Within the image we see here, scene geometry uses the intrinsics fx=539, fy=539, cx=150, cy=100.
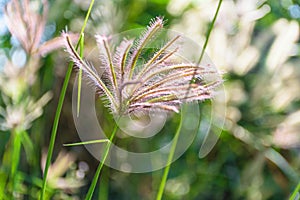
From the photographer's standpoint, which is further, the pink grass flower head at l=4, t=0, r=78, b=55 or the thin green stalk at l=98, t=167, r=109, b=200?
the thin green stalk at l=98, t=167, r=109, b=200

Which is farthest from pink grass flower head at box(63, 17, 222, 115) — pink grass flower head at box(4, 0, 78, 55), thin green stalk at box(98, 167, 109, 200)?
thin green stalk at box(98, 167, 109, 200)

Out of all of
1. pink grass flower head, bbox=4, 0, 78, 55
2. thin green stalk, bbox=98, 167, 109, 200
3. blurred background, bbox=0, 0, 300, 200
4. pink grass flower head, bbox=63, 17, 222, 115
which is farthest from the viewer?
blurred background, bbox=0, 0, 300, 200

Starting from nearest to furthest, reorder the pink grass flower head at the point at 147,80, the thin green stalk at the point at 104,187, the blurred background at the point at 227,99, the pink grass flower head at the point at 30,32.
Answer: the pink grass flower head at the point at 147,80 < the pink grass flower head at the point at 30,32 < the thin green stalk at the point at 104,187 < the blurred background at the point at 227,99

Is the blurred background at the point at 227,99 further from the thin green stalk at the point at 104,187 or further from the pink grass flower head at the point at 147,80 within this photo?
the pink grass flower head at the point at 147,80

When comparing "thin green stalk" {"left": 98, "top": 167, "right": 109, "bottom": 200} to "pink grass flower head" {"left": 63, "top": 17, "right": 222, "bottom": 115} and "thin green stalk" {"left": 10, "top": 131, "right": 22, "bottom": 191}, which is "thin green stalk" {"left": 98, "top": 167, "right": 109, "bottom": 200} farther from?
"pink grass flower head" {"left": 63, "top": 17, "right": 222, "bottom": 115}

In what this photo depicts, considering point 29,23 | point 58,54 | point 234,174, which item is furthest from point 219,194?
point 29,23

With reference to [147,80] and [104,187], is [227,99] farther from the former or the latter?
[147,80]

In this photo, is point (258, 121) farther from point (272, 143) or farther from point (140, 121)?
point (140, 121)

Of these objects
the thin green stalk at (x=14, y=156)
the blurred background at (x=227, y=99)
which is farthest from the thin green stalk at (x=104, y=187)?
the thin green stalk at (x=14, y=156)

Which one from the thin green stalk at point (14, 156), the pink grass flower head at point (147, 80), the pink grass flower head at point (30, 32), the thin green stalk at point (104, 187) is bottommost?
the thin green stalk at point (104, 187)

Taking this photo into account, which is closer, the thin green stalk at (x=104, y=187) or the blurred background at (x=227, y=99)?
the thin green stalk at (x=104, y=187)

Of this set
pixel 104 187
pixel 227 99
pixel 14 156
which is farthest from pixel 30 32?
pixel 227 99
